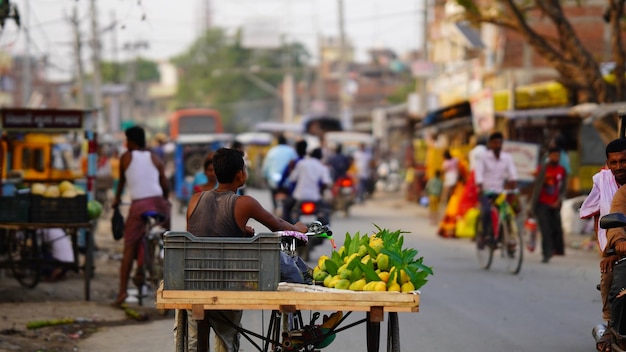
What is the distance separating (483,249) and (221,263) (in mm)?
10824

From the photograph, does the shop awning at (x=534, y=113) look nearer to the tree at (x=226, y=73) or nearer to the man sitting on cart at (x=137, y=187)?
the man sitting on cart at (x=137, y=187)

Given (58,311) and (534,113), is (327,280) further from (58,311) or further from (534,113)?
(534,113)

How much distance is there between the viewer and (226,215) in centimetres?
704

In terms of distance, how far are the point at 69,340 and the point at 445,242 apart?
12.7 metres

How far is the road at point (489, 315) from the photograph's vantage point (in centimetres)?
1014

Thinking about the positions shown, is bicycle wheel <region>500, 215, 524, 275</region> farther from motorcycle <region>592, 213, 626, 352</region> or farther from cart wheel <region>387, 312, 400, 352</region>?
cart wheel <region>387, 312, 400, 352</region>

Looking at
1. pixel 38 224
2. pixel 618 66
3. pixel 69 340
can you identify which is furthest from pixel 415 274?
pixel 618 66

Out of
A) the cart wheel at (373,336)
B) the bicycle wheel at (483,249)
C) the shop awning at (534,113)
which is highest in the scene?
the shop awning at (534,113)

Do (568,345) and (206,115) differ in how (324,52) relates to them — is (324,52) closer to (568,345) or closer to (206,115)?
(206,115)

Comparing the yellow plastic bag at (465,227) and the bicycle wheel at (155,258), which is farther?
the yellow plastic bag at (465,227)

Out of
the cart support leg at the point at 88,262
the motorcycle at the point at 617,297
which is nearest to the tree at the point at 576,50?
the cart support leg at the point at 88,262

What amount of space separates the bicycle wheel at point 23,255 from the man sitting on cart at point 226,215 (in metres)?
6.47

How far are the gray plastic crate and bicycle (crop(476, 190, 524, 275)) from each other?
973 centimetres

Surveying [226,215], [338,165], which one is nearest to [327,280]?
[226,215]
